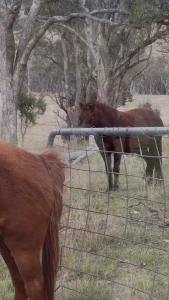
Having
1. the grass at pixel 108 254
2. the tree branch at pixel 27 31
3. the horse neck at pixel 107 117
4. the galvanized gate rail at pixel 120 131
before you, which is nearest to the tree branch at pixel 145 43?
the tree branch at pixel 27 31

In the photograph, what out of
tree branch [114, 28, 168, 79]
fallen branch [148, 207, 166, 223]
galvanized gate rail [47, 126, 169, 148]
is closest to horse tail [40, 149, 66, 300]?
galvanized gate rail [47, 126, 169, 148]

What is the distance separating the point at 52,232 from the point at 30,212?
0.35 metres

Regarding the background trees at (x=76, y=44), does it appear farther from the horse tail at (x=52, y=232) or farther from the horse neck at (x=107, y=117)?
the horse tail at (x=52, y=232)

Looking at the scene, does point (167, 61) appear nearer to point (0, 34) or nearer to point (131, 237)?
point (0, 34)

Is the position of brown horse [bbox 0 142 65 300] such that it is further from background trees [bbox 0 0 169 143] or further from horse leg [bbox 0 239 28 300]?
A: background trees [bbox 0 0 169 143]

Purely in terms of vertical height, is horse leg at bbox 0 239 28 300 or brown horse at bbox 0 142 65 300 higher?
brown horse at bbox 0 142 65 300

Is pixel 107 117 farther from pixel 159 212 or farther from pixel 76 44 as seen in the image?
pixel 76 44

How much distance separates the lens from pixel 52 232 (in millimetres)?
3217

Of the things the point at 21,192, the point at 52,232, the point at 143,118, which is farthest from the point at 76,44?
the point at 21,192

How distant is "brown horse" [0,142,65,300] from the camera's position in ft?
9.48

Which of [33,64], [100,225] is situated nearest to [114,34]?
[33,64]

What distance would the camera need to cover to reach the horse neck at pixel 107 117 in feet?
28.3

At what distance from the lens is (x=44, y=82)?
2706 centimetres

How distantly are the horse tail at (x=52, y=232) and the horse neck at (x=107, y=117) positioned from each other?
5.38m
